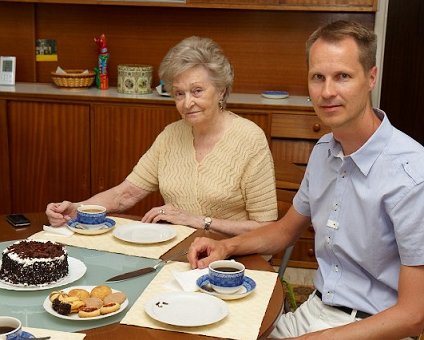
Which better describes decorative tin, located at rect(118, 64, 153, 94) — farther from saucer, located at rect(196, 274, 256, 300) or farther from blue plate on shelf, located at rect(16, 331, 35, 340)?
blue plate on shelf, located at rect(16, 331, 35, 340)

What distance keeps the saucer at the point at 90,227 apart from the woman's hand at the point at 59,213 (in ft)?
0.10

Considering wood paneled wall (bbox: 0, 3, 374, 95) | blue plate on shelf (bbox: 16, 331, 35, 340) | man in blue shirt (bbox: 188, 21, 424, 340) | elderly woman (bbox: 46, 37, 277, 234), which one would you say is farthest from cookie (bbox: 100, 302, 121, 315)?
wood paneled wall (bbox: 0, 3, 374, 95)

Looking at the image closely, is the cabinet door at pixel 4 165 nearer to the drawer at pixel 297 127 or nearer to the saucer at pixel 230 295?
the drawer at pixel 297 127

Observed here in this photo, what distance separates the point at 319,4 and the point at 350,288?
7.82 feet

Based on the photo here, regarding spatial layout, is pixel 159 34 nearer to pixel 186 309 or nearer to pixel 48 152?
pixel 48 152

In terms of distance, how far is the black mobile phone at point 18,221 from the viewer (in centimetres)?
196

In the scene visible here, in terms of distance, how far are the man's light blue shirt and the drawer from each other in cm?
183

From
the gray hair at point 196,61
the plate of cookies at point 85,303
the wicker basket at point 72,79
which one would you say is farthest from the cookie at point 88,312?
the wicker basket at point 72,79

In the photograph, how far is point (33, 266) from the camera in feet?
4.97

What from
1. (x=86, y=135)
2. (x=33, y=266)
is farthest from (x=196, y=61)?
(x=86, y=135)

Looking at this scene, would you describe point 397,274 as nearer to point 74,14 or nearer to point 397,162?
point 397,162

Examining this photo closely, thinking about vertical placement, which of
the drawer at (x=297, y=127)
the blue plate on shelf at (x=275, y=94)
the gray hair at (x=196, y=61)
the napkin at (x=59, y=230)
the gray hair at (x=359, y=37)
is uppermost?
the gray hair at (x=359, y=37)

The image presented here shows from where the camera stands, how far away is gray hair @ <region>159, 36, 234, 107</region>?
224 cm

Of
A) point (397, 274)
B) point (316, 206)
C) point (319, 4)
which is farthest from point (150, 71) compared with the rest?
point (397, 274)
